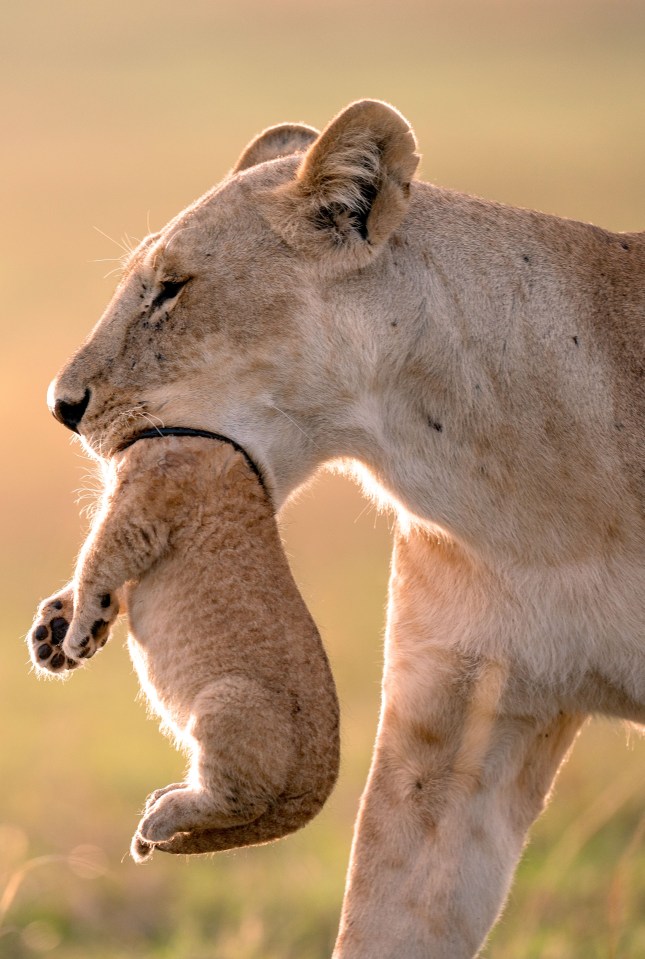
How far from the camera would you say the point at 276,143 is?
3939 millimetres

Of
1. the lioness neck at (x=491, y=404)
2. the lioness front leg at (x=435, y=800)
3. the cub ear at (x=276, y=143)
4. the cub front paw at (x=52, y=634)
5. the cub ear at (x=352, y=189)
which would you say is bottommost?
the lioness front leg at (x=435, y=800)

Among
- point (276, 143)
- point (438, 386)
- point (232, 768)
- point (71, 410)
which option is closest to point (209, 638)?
point (232, 768)

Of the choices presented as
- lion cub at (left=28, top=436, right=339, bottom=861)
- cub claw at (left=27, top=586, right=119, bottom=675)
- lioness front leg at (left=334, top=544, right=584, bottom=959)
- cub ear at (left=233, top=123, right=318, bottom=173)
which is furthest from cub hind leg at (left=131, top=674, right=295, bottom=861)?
cub ear at (left=233, top=123, right=318, bottom=173)

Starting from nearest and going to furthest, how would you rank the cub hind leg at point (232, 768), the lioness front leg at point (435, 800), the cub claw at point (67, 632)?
the cub hind leg at point (232, 768) < the cub claw at point (67, 632) < the lioness front leg at point (435, 800)

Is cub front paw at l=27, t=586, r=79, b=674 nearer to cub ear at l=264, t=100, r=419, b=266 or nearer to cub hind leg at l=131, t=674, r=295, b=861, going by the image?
cub hind leg at l=131, t=674, r=295, b=861

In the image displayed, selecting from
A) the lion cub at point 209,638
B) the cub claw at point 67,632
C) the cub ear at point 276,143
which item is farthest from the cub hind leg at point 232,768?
the cub ear at point 276,143

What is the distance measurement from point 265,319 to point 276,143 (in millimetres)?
768

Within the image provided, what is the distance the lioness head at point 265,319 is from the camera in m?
3.31

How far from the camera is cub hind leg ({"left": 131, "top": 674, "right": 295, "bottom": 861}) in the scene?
2.97 metres

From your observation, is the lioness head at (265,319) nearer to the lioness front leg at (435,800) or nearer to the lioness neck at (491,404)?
the lioness neck at (491,404)

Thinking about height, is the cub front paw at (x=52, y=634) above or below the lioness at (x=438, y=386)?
below

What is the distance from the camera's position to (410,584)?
3.69 meters

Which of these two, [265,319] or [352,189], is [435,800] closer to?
[265,319]

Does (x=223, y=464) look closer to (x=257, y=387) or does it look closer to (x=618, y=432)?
(x=257, y=387)
